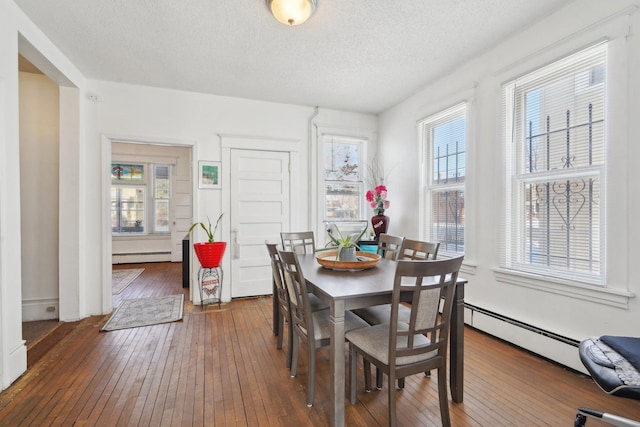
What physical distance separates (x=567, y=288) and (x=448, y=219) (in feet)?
4.65

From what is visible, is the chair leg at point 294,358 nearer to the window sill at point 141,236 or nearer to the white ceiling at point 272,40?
the white ceiling at point 272,40

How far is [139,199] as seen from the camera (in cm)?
695

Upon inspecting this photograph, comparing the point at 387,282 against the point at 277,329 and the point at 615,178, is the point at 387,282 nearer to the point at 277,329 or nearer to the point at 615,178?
the point at 277,329

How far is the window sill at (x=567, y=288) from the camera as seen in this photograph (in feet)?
6.43

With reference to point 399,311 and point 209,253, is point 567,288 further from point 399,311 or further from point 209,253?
point 209,253

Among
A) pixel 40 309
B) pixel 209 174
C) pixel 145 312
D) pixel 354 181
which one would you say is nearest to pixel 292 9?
pixel 209 174

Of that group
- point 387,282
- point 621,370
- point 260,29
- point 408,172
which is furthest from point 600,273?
point 260,29

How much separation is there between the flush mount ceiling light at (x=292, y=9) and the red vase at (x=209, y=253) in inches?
100

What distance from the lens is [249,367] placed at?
90.7 inches

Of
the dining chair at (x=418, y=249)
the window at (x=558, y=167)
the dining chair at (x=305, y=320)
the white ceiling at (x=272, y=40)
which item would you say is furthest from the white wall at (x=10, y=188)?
the window at (x=558, y=167)

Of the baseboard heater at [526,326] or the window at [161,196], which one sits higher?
the window at [161,196]

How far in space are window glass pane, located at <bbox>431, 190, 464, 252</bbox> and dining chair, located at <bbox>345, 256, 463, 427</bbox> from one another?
1974mm

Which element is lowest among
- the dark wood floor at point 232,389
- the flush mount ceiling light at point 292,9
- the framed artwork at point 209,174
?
the dark wood floor at point 232,389

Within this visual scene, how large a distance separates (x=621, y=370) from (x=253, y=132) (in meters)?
4.14
